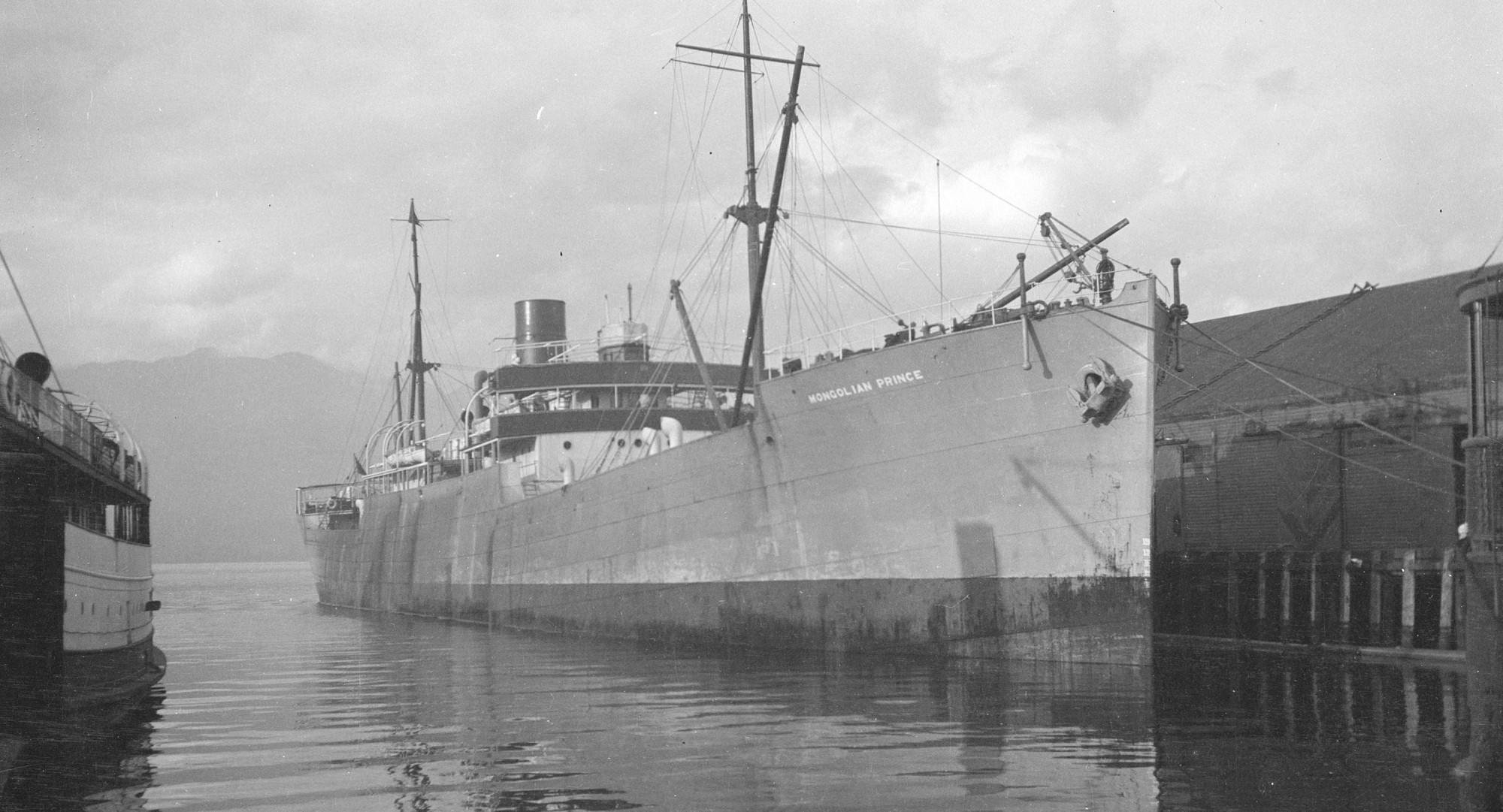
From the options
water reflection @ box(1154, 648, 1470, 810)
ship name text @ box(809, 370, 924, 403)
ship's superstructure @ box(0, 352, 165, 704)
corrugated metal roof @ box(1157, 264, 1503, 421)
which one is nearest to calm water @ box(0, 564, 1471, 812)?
water reflection @ box(1154, 648, 1470, 810)

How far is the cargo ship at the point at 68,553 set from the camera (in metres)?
12.4

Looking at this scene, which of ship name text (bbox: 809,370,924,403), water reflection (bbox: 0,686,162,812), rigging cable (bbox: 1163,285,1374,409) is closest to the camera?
water reflection (bbox: 0,686,162,812)

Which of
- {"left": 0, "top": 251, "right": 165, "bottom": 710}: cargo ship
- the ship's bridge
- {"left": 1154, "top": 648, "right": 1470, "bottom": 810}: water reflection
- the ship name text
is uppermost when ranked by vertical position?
the ship's bridge

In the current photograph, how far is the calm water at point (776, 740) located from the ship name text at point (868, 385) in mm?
4020

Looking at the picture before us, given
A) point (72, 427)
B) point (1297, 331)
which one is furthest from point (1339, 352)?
point (72, 427)

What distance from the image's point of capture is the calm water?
9188 millimetres

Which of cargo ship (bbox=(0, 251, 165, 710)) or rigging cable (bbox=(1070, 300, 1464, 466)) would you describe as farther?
rigging cable (bbox=(1070, 300, 1464, 466))

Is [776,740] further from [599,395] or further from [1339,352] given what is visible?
[1339,352]

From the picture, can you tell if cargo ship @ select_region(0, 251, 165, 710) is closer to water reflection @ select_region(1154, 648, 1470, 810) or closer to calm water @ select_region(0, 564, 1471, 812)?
calm water @ select_region(0, 564, 1471, 812)

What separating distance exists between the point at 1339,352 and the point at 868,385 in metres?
14.1

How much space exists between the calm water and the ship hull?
1.03 metres

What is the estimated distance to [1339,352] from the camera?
2772cm

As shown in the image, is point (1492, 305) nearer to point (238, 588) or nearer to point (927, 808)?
point (927, 808)

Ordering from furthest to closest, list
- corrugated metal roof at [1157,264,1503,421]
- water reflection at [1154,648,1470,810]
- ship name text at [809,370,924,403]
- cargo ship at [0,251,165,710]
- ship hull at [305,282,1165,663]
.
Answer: corrugated metal roof at [1157,264,1503,421] → ship name text at [809,370,924,403] → ship hull at [305,282,1165,663] → cargo ship at [0,251,165,710] → water reflection at [1154,648,1470,810]
